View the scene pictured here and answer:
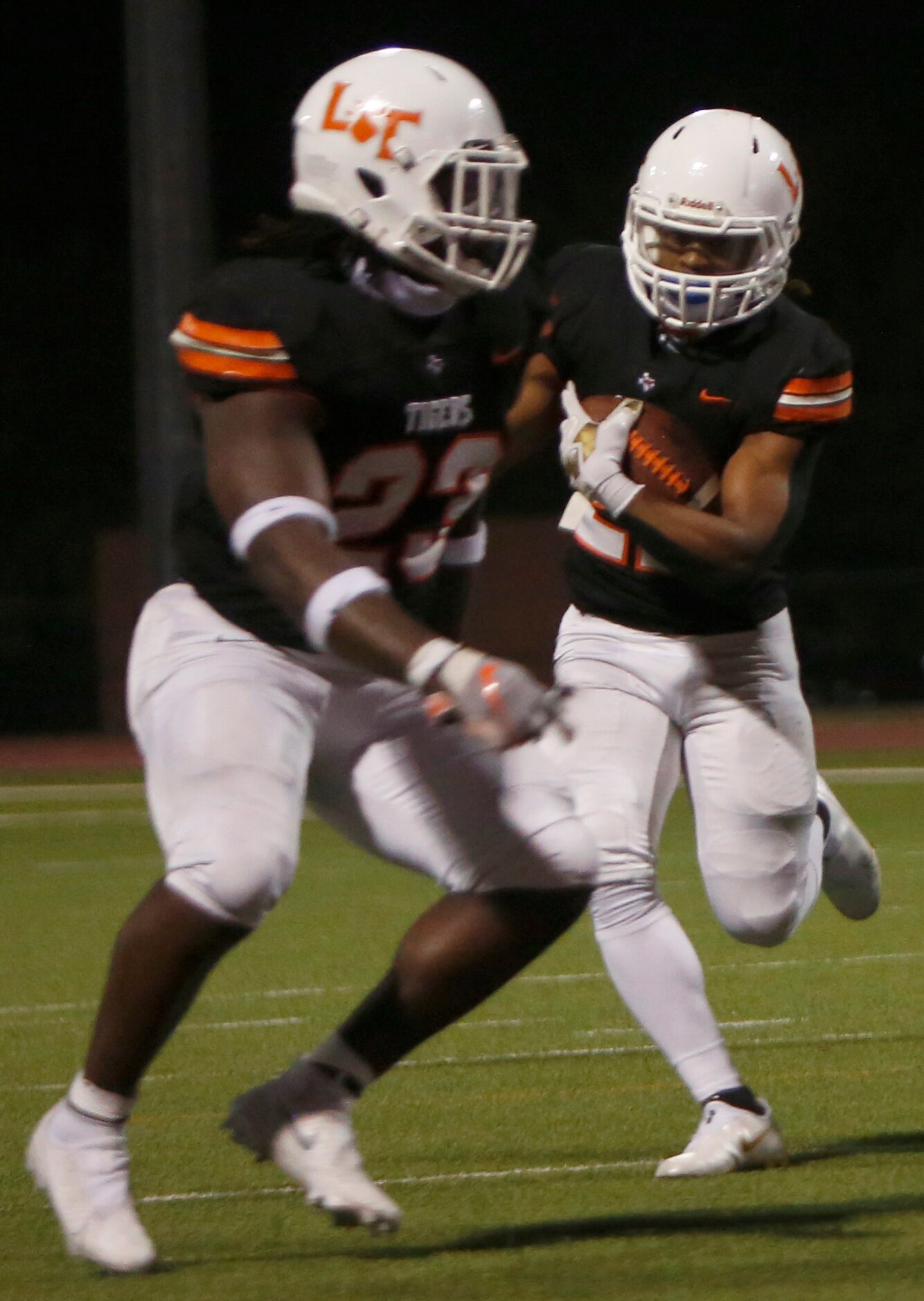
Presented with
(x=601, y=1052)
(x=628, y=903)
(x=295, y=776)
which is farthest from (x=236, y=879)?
(x=601, y=1052)

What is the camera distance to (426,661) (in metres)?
2.92

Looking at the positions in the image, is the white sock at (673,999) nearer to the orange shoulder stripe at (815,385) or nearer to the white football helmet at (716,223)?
the orange shoulder stripe at (815,385)

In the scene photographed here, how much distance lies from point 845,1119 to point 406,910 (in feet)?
10.9

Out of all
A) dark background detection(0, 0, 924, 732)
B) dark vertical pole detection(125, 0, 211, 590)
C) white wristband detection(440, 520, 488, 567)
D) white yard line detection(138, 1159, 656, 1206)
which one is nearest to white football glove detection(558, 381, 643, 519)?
white wristband detection(440, 520, 488, 567)

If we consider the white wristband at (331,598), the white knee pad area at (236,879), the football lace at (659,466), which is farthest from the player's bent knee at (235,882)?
the football lace at (659,466)

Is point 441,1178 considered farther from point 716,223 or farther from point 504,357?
point 716,223

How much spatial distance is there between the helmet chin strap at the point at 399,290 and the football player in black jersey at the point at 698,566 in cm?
78

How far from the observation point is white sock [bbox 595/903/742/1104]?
3.97 metres

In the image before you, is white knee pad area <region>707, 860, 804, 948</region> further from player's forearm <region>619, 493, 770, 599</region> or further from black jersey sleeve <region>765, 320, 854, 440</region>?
black jersey sleeve <region>765, 320, 854, 440</region>

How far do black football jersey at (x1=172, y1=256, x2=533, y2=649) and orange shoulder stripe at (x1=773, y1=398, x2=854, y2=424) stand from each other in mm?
723

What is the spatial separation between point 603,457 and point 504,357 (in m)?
0.68

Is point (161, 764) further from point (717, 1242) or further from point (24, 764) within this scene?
point (24, 764)

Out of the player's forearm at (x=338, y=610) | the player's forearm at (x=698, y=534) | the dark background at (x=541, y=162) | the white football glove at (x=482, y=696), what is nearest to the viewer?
the white football glove at (x=482, y=696)

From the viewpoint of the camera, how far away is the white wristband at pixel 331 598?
9.88 ft
